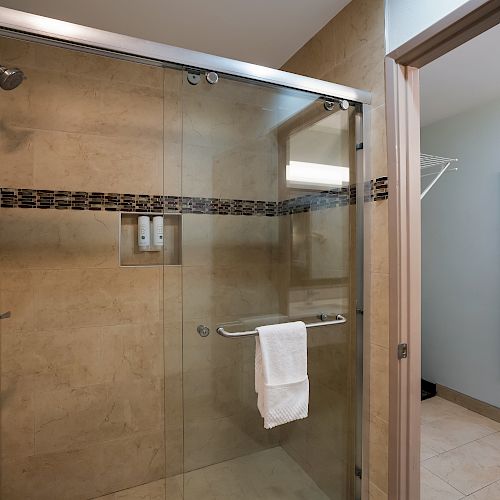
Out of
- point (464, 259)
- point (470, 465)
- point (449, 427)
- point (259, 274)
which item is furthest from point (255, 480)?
point (464, 259)

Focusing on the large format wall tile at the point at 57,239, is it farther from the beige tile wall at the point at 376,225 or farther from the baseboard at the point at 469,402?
the baseboard at the point at 469,402

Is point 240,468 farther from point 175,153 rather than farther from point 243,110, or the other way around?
point 243,110

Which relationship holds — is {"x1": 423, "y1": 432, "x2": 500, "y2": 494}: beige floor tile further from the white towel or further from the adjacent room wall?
the white towel

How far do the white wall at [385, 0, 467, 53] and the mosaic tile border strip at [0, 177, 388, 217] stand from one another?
547mm

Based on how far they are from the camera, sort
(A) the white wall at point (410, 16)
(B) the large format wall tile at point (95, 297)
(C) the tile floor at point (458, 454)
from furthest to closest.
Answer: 1. (C) the tile floor at point (458, 454)
2. (B) the large format wall tile at point (95, 297)
3. (A) the white wall at point (410, 16)

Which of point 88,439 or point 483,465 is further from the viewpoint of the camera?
point 483,465

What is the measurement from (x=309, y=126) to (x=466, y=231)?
76.8 inches

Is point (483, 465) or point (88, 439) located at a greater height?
point (88, 439)

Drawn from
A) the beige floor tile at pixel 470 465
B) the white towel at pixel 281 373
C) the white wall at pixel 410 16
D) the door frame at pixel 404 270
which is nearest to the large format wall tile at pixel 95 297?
the white towel at pixel 281 373

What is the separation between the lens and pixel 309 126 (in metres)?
1.50

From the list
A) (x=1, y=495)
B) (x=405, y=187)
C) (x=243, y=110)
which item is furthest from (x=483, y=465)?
(x=1, y=495)

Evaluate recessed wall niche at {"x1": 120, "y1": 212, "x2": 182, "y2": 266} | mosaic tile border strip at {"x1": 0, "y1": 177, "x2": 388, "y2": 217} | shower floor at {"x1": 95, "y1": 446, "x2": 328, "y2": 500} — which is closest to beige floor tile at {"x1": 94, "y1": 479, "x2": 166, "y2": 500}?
shower floor at {"x1": 95, "y1": 446, "x2": 328, "y2": 500}

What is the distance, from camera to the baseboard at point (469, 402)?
247 cm

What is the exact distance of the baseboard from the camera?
2473 mm
